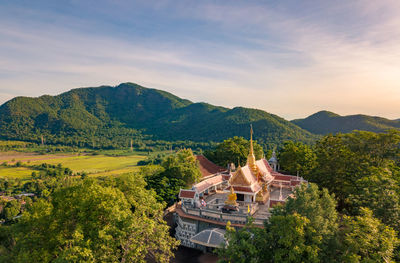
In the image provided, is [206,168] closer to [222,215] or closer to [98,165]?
[222,215]

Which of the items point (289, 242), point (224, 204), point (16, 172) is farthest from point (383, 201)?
point (16, 172)

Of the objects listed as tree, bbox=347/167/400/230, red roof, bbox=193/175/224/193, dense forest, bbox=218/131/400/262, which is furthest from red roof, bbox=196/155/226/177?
dense forest, bbox=218/131/400/262

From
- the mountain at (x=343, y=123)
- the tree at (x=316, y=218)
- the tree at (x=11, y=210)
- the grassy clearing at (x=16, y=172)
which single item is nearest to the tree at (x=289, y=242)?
the tree at (x=316, y=218)

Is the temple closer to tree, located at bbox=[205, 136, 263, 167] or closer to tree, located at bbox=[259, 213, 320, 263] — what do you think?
tree, located at bbox=[259, 213, 320, 263]

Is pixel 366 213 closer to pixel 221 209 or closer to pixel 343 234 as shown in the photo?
pixel 343 234

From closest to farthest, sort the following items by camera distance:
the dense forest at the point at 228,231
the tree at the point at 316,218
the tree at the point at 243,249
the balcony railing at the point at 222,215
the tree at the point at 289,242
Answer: the tree at the point at 289,242 < the dense forest at the point at 228,231 < the tree at the point at 243,249 < the tree at the point at 316,218 < the balcony railing at the point at 222,215

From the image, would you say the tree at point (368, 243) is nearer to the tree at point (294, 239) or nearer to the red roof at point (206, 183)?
the tree at point (294, 239)

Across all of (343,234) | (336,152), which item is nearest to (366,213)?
(343,234)
